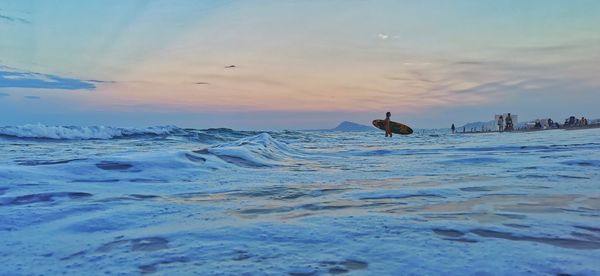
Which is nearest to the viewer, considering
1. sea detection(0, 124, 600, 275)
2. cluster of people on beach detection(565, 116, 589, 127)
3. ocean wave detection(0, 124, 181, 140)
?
sea detection(0, 124, 600, 275)

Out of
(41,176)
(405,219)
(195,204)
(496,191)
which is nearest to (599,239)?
(405,219)

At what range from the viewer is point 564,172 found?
19.5 ft

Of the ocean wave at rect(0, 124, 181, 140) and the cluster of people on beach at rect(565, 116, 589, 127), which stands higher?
the cluster of people on beach at rect(565, 116, 589, 127)

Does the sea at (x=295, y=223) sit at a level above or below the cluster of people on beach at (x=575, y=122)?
below

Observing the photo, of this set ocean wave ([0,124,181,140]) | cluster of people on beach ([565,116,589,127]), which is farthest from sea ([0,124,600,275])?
cluster of people on beach ([565,116,589,127])

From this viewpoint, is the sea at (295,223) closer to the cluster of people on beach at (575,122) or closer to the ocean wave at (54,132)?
the ocean wave at (54,132)

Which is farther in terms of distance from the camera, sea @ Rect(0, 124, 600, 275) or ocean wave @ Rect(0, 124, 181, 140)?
ocean wave @ Rect(0, 124, 181, 140)

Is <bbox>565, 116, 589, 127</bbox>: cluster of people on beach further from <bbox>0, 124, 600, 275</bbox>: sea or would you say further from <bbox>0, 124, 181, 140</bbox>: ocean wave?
<bbox>0, 124, 600, 275</bbox>: sea

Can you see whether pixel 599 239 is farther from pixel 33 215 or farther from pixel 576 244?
pixel 33 215

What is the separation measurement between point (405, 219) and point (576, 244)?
1.03 meters

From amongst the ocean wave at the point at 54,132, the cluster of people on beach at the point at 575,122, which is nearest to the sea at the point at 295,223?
the ocean wave at the point at 54,132

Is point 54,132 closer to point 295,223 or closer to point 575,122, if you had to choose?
point 295,223

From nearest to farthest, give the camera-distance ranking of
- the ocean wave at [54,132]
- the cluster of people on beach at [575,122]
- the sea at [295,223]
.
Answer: the sea at [295,223], the ocean wave at [54,132], the cluster of people on beach at [575,122]

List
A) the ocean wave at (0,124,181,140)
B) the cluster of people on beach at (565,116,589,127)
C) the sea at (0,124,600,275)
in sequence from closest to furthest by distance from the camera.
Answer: the sea at (0,124,600,275)
the ocean wave at (0,124,181,140)
the cluster of people on beach at (565,116,589,127)
